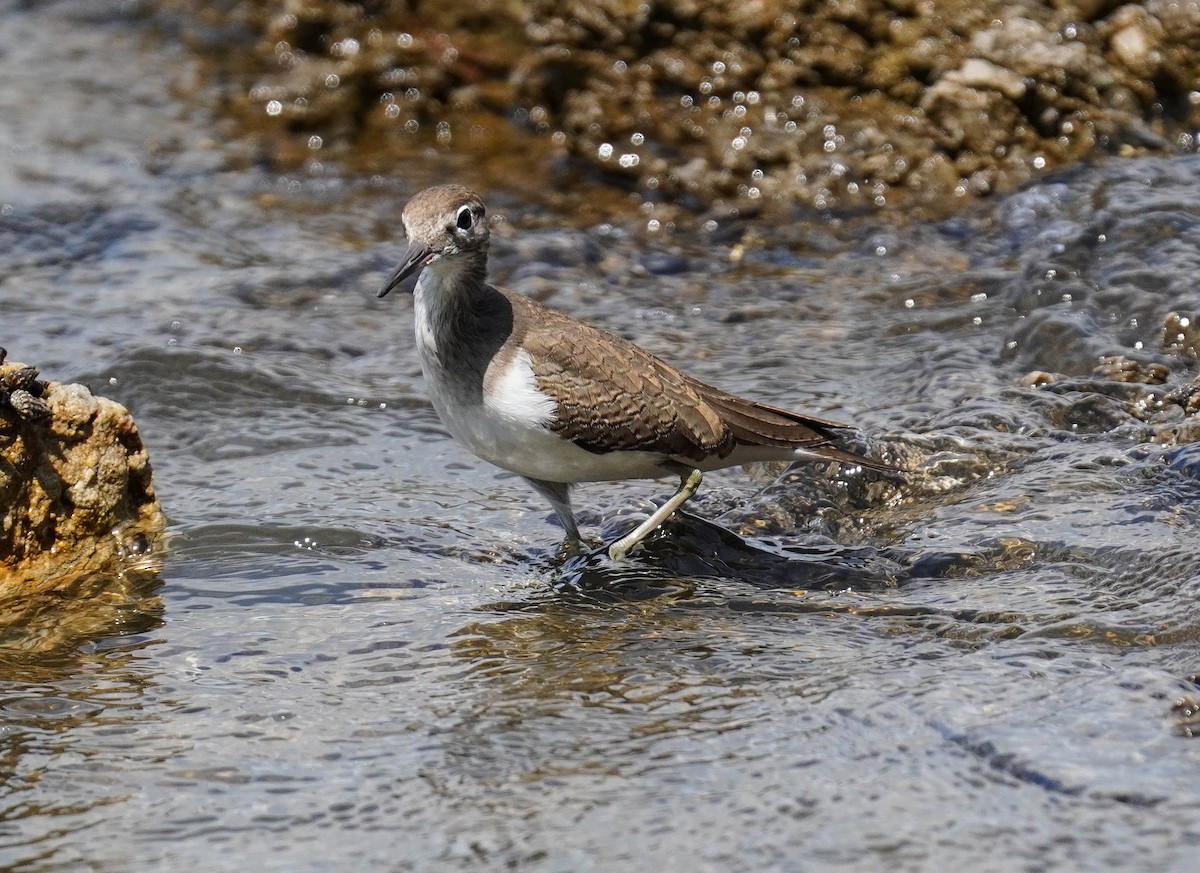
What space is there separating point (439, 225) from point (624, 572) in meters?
1.63

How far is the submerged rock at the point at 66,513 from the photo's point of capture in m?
5.71

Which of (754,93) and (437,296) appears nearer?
(437,296)

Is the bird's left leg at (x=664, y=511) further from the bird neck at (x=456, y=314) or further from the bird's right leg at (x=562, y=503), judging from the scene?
the bird neck at (x=456, y=314)

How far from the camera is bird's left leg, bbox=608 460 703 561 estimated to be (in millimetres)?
6410

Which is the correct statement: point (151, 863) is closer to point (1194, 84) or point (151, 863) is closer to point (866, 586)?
point (866, 586)

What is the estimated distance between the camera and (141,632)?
5562 millimetres

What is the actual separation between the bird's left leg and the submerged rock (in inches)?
76.3

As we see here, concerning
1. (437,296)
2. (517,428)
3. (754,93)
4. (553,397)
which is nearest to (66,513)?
(437,296)

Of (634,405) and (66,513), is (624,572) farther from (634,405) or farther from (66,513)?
(66,513)

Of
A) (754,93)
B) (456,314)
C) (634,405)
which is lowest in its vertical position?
(634,405)

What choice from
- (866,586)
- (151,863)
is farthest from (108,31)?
(151,863)

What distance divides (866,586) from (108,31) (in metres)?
10.2

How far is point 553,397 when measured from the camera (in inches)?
237

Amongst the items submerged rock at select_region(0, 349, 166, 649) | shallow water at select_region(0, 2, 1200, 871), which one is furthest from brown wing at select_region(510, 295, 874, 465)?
submerged rock at select_region(0, 349, 166, 649)
